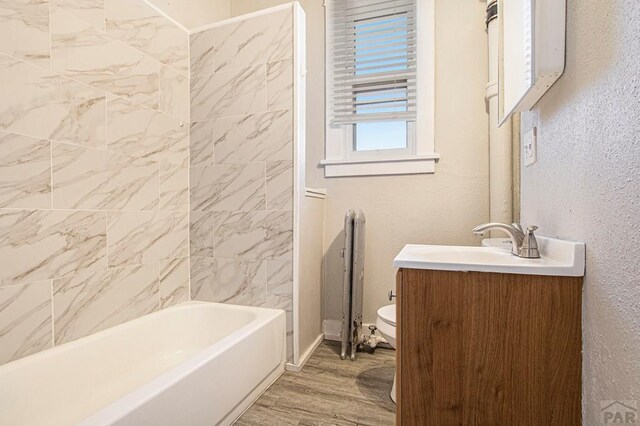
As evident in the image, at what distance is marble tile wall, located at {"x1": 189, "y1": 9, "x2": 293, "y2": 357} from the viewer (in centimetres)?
189

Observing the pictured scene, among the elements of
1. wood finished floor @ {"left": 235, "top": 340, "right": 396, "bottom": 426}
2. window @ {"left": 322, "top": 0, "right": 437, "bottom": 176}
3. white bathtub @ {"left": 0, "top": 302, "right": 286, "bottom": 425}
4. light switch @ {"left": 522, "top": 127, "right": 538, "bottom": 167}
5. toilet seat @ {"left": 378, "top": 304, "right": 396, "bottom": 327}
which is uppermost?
window @ {"left": 322, "top": 0, "right": 437, "bottom": 176}

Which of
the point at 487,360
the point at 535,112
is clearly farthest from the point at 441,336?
the point at 535,112

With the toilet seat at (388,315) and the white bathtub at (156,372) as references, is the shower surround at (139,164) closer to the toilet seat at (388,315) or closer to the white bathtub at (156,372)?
the white bathtub at (156,372)

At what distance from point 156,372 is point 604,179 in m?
1.92

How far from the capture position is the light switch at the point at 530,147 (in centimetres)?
124

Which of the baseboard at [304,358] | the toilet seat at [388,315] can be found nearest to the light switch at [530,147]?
the toilet seat at [388,315]

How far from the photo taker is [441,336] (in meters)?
0.91

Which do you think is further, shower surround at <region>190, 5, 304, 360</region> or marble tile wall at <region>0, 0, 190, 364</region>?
shower surround at <region>190, 5, 304, 360</region>

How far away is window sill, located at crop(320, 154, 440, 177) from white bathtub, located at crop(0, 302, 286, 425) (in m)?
1.07

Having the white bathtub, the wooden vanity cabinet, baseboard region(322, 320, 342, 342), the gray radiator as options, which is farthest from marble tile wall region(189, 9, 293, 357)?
the wooden vanity cabinet

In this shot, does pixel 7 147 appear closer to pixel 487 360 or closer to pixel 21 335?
pixel 21 335

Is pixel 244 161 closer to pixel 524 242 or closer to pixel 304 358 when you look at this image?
pixel 304 358

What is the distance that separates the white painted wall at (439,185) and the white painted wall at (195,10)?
2.29 feet

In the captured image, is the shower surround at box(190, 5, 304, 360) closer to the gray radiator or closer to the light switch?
the gray radiator
